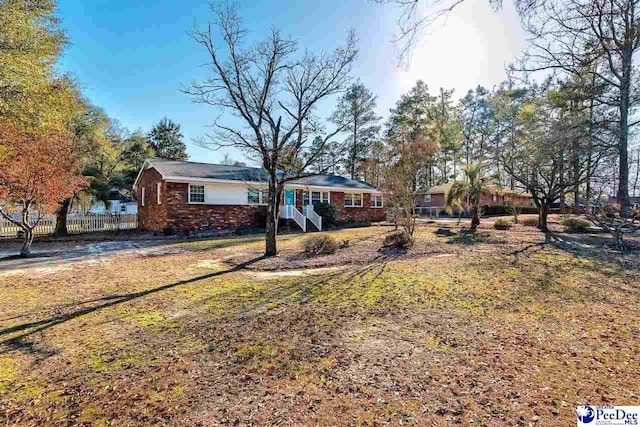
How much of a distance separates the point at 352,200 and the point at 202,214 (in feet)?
36.8

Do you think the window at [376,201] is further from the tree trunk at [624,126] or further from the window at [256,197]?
the tree trunk at [624,126]

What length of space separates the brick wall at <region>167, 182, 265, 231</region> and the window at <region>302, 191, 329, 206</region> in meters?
3.27

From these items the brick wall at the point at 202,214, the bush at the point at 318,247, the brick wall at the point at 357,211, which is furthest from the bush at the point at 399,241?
the brick wall at the point at 357,211

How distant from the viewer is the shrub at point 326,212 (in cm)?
2067

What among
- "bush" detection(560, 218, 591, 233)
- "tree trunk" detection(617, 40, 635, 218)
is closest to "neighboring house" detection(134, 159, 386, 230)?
"bush" detection(560, 218, 591, 233)

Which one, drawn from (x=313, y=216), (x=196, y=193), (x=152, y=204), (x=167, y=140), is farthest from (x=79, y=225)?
(x=167, y=140)

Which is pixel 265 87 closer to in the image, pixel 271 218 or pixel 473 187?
pixel 271 218

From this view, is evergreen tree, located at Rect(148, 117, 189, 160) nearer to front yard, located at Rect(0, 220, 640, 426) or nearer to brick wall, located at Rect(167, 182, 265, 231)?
brick wall, located at Rect(167, 182, 265, 231)

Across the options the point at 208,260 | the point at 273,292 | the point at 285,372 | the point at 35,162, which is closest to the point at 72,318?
the point at 273,292

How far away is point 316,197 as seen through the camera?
2217 cm

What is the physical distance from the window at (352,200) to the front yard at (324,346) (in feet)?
53.2

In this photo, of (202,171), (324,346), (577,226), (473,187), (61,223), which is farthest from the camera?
(202,171)

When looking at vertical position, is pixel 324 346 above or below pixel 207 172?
below

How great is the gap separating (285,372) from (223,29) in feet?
35.9
